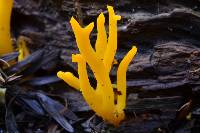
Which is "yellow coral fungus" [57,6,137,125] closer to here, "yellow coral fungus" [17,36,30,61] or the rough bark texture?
the rough bark texture

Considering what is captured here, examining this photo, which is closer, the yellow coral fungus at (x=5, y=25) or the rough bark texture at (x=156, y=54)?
the rough bark texture at (x=156, y=54)

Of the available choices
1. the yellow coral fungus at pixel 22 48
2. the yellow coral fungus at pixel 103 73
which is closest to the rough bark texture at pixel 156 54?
the yellow coral fungus at pixel 103 73

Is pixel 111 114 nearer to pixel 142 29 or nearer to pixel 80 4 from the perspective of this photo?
pixel 142 29

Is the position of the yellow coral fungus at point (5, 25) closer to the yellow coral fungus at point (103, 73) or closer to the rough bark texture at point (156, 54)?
the rough bark texture at point (156, 54)

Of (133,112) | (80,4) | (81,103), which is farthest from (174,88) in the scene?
(80,4)

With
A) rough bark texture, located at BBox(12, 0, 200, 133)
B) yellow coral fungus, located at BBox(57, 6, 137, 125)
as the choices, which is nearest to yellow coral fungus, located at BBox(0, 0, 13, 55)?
rough bark texture, located at BBox(12, 0, 200, 133)

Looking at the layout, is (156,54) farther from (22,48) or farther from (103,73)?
(22,48)
